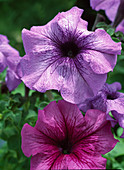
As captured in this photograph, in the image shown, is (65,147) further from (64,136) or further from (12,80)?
(12,80)

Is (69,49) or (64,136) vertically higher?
(69,49)

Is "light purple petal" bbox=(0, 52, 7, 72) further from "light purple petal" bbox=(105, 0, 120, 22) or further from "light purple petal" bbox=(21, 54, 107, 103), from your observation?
"light purple petal" bbox=(105, 0, 120, 22)

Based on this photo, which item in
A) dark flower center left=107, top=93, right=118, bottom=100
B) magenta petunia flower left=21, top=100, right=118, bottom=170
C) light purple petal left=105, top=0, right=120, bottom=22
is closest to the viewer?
magenta petunia flower left=21, top=100, right=118, bottom=170

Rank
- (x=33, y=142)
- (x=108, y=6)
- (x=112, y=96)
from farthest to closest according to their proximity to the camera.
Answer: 1. (x=108, y=6)
2. (x=112, y=96)
3. (x=33, y=142)

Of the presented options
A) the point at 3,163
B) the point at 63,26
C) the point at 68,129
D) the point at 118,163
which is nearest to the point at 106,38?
the point at 63,26

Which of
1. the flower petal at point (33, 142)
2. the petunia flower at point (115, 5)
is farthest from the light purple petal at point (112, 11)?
the flower petal at point (33, 142)

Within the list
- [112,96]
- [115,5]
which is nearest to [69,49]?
[112,96]

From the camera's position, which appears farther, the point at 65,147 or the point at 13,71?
the point at 13,71

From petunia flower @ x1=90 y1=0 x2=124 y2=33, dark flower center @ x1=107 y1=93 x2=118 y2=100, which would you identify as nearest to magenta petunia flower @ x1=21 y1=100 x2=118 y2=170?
dark flower center @ x1=107 y1=93 x2=118 y2=100
